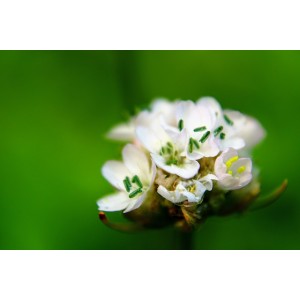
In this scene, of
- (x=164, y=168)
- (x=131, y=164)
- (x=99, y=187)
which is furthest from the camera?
(x=99, y=187)

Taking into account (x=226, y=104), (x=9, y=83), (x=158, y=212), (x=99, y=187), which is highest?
(x=9, y=83)

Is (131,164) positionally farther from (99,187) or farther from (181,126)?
(99,187)

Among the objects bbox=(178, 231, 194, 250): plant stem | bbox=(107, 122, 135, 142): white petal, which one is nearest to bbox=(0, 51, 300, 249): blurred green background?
bbox=(178, 231, 194, 250): plant stem

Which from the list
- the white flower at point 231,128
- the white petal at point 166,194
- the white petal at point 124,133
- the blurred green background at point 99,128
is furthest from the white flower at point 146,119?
the blurred green background at point 99,128

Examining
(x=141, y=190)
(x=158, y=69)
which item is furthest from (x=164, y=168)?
(x=158, y=69)

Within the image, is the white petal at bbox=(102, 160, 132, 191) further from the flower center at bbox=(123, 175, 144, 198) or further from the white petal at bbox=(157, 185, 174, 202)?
the white petal at bbox=(157, 185, 174, 202)

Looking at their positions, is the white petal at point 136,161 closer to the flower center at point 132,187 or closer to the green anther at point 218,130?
the flower center at point 132,187
